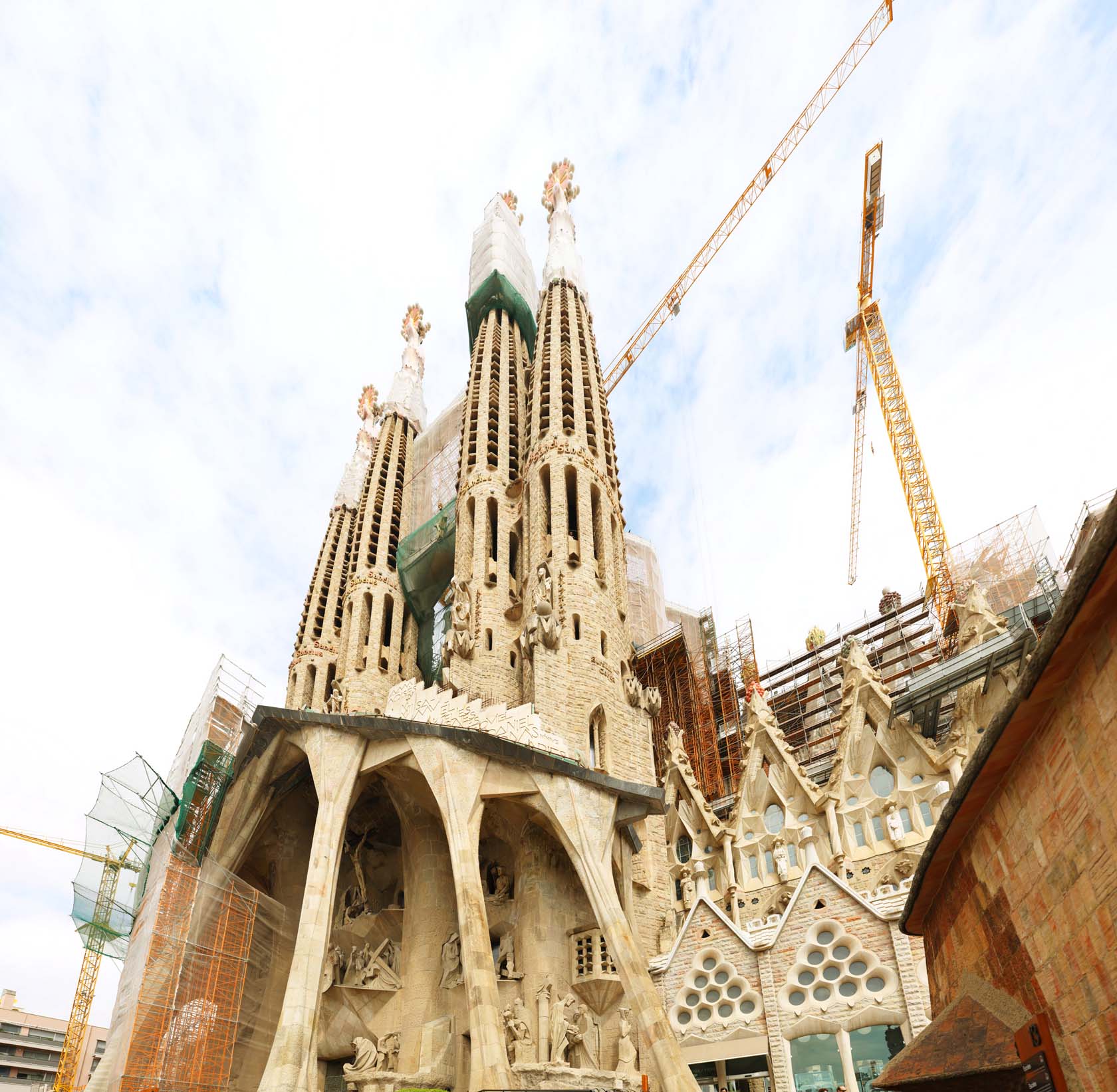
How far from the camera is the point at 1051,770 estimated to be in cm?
425

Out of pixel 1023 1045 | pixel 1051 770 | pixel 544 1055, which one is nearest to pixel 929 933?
pixel 1023 1045

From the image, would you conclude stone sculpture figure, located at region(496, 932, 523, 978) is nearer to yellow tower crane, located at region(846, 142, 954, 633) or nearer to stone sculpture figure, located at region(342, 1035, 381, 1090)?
stone sculpture figure, located at region(342, 1035, 381, 1090)

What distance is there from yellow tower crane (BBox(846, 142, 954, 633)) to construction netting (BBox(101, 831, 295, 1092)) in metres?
25.7

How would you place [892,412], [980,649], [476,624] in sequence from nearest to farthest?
[980,649] → [476,624] → [892,412]

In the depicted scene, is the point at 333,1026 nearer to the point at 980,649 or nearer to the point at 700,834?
the point at 700,834

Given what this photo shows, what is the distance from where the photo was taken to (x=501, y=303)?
123 ft

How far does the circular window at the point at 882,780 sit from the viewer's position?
19.9 m

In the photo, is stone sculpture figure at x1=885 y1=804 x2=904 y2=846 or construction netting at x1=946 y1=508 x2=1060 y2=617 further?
construction netting at x1=946 y1=508 x2=1060 y2=617

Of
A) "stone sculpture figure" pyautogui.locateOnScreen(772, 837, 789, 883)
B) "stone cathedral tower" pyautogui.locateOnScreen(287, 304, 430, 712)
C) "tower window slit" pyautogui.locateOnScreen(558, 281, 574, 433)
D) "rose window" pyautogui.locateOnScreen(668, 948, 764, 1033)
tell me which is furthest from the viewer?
"stone cathedral tower" pyautogui.locateOnScreen(287, 304, 430, 712)

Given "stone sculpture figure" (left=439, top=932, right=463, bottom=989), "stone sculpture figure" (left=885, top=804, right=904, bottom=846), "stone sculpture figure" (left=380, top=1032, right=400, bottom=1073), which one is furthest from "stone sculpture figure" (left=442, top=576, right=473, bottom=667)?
"stone sculpture figure" (left=885, top=804, right=904, bottom=846)

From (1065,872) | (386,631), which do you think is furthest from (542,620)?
(1065,872)

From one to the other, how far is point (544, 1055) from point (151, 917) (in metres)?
8.06

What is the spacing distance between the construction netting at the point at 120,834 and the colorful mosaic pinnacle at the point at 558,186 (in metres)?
28.5

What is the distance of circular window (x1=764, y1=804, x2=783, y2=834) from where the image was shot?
21006mm
